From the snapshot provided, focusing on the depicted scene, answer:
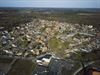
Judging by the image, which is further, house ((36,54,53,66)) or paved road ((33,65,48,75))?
house ((36,54,53,66))

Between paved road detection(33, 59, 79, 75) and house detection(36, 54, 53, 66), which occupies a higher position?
house detection(36, 54, 53, 66)

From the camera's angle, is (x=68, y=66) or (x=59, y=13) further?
(x=59, y=13)

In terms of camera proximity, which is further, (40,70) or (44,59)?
(44,59)

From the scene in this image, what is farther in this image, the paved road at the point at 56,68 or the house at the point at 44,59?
the house at the point at 44,59

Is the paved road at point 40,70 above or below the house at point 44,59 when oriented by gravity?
below

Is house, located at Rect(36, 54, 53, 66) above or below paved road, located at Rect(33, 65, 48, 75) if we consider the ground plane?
above

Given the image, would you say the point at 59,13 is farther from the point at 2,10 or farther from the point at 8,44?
the point at 8,44

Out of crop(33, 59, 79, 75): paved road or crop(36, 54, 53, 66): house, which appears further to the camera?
crop(36, 54, 53, 66): house

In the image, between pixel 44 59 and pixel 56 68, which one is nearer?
pixel 56 68

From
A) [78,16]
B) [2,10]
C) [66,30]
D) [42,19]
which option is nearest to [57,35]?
[66,30]

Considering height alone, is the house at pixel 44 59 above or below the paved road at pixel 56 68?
above

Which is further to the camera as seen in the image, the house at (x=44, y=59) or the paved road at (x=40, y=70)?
the house at (x=44, y=59)
